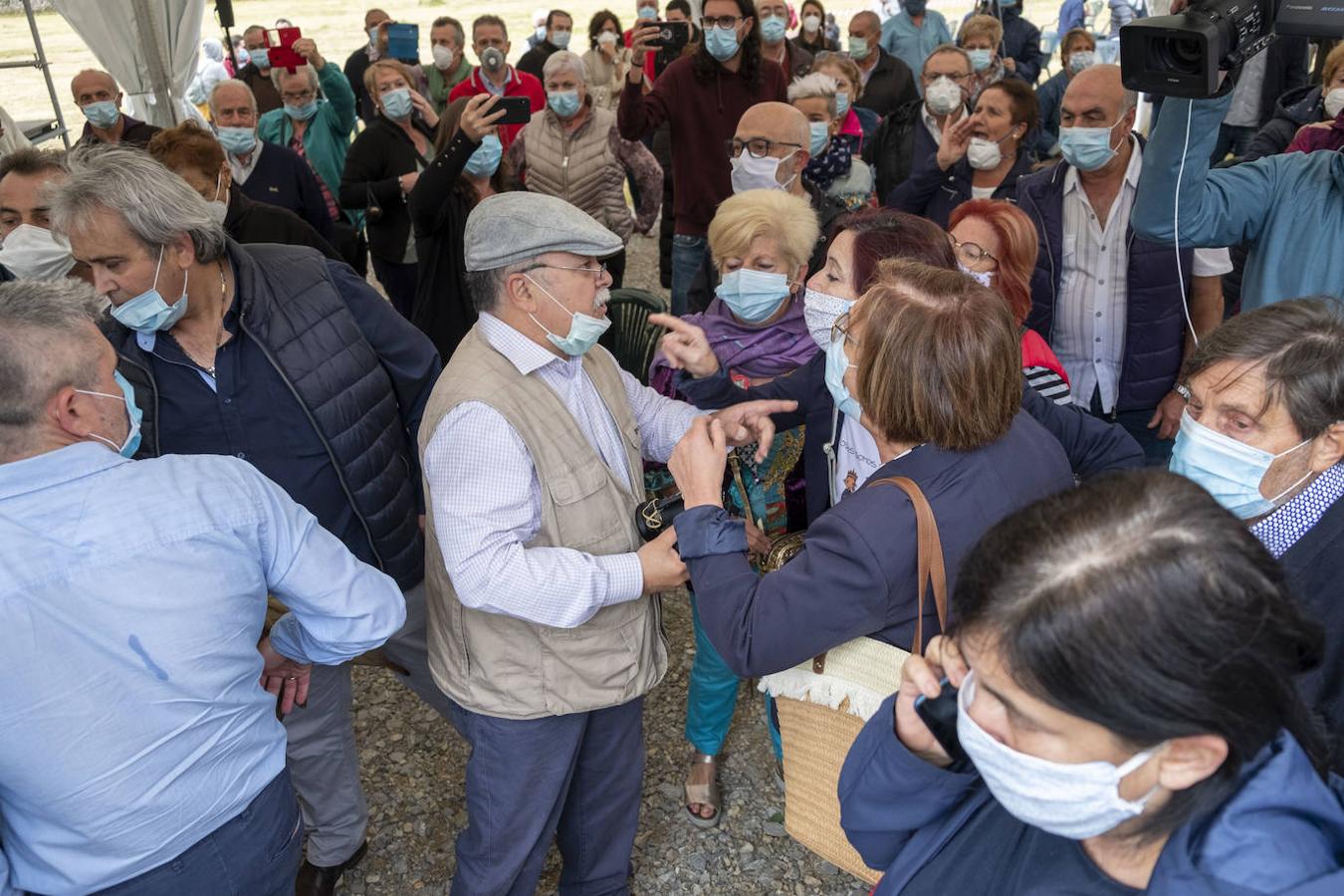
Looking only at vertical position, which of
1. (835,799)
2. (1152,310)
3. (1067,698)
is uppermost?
(1067,698)

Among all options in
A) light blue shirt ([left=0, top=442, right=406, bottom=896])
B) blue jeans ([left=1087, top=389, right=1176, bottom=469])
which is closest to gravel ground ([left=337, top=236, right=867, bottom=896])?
light blue shirt ([left=0, top=442, right=406, bottom=896])

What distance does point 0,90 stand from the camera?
17031mm

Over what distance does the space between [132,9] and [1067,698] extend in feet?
24.1

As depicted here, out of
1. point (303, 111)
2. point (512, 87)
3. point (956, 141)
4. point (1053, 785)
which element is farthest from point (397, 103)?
point (1053, 785)

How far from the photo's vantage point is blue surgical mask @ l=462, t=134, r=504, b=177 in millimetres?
4281

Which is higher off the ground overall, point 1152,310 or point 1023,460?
point 1023,460

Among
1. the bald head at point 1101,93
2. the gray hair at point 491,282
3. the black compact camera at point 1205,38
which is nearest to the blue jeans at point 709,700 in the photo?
A: the gray hair at point 491,282

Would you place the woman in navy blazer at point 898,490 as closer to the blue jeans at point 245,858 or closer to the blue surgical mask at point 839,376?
the blue surgical mask at point 839,376

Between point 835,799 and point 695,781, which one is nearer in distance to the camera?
point 835,799

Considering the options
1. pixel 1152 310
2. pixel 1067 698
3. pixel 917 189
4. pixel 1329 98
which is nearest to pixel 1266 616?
pixel 1067 698

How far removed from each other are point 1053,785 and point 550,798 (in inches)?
55.0

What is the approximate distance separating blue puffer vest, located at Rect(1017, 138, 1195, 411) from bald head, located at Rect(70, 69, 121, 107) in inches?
196

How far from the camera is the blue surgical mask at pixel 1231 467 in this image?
1.77 m

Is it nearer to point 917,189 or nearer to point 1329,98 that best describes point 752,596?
point 917,189
